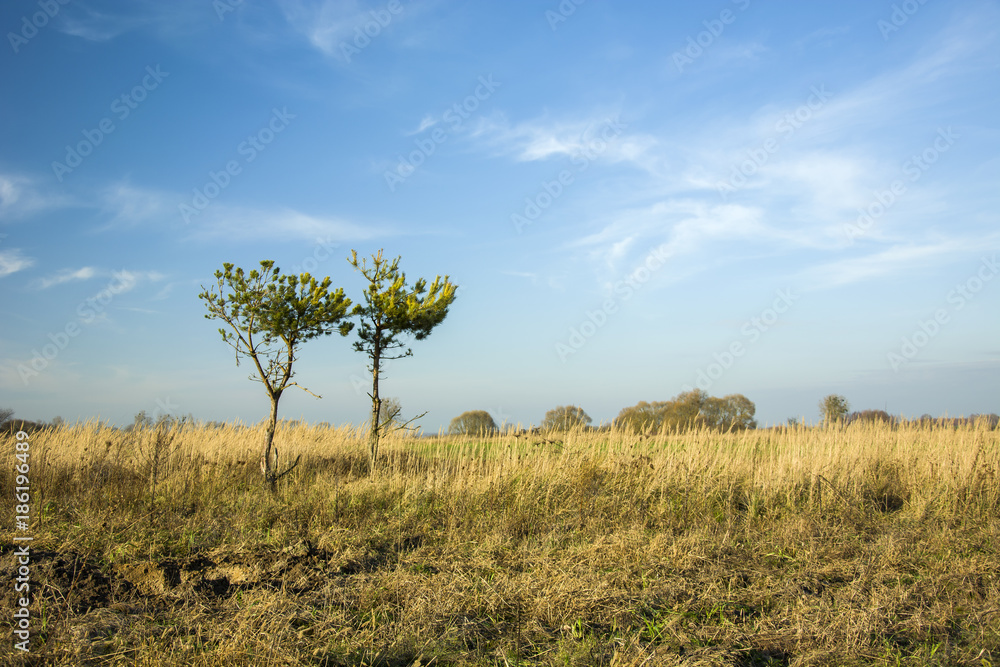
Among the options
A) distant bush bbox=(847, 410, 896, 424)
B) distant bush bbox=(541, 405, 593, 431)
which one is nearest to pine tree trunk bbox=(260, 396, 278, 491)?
distant bush bbox=(541, 405, 593, 431)

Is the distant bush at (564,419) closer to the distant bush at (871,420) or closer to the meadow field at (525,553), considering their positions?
the meadow field at (525,553)

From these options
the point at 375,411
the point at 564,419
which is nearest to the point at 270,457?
the point at 375,411

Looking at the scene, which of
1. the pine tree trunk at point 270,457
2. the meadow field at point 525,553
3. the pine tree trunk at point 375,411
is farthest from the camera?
the pine tree trunk at point 375,411

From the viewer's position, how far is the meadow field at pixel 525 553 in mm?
3434

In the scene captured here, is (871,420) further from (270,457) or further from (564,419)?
(270,457)

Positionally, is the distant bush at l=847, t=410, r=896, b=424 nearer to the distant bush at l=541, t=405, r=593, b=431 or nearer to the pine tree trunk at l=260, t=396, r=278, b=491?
the distant bush at l=541, t=405, r=593, b=431

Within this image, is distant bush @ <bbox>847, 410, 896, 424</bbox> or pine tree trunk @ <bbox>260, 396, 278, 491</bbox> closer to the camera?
pine tree trunk @ <bbox>260, 396, 278, 491</bbox>

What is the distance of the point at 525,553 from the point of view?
5348mm

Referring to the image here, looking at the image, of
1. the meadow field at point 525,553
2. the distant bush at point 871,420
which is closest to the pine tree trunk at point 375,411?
the meadow field at point 525,553

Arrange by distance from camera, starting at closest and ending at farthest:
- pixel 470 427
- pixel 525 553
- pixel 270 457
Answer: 1. pixel 525 553
2. pixel 270 457
3. pixel 470 427

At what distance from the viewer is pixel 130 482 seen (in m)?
7.52

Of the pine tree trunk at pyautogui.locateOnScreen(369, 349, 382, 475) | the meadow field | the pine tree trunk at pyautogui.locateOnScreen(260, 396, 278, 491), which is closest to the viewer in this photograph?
the meadow field

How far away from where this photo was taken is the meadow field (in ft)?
11.3

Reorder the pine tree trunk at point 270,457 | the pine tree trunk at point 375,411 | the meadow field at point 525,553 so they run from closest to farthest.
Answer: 1. the meadow field at point 525,553
2. the pine tree trunk at point 270,457
3. the pine tree trunk at point 375,411
